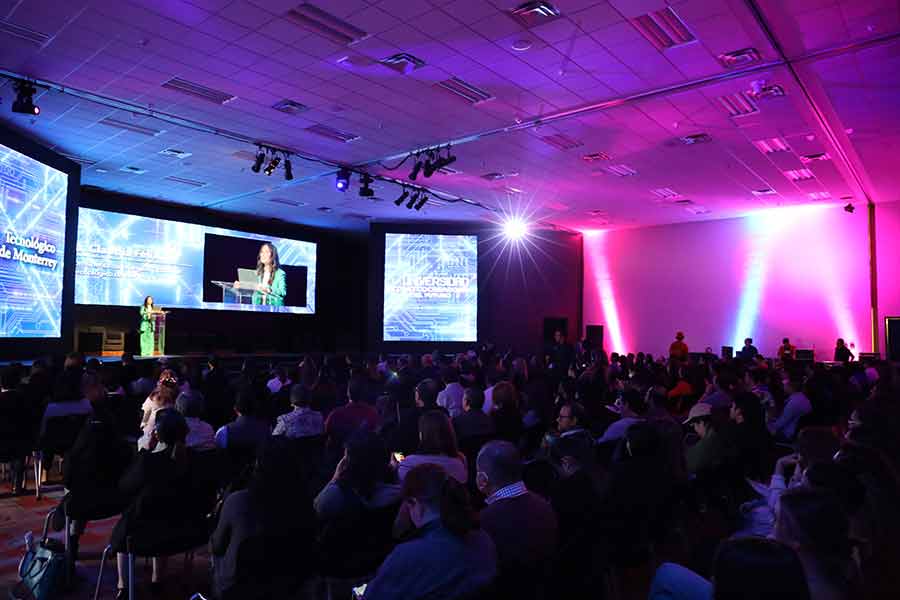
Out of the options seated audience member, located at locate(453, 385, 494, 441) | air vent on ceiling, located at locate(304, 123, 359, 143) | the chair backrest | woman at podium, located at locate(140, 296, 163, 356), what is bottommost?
the chair backrest

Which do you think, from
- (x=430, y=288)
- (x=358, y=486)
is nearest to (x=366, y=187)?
(x=430, y=288)

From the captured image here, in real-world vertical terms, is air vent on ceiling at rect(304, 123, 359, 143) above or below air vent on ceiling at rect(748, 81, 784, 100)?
above

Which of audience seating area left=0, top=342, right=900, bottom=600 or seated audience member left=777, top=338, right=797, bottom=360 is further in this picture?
seated audience member left=777, top=338, right=797, bottom=360

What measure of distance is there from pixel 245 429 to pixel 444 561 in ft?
9.84

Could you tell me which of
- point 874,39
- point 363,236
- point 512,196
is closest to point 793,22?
point 874,39

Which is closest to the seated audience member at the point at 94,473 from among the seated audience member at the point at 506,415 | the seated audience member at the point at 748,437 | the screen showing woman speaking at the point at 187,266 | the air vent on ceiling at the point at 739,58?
the seated audience member at the point at 506,415

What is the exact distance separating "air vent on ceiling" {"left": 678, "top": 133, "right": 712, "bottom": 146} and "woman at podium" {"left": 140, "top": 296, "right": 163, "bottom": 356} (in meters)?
12.7

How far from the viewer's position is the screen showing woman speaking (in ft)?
48.0

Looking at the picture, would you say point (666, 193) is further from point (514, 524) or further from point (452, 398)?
point (514, 524)

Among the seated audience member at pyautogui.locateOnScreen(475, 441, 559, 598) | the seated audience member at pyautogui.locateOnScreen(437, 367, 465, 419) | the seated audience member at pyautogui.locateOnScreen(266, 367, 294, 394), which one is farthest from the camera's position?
the seated audience member at pyautogui.locateOnScreen(266, 367, 294, 394)

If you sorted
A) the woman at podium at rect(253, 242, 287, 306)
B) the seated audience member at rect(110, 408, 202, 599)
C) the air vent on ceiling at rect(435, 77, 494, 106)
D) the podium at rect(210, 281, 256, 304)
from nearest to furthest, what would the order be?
the seated audience member at rect(110, 408, 202, 599)
the air vent on ceiling at rect(435, 77, 494, 106)
the podium at rect(210, 281, 256, 304)
the woman at podium at rect(253, 242, 287, 306)

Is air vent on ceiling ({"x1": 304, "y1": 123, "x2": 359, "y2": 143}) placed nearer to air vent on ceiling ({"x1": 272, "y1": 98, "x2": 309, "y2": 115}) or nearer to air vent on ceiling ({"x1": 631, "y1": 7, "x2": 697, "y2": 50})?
air vent on ceiling ({"x1": 272, "y1": 98, "x2": 309, "y2": 115})

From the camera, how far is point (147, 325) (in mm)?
15344

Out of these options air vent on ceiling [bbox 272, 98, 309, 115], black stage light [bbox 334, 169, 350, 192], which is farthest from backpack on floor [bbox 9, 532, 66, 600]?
black stage light [bbox 334, 169, 350, 192]
